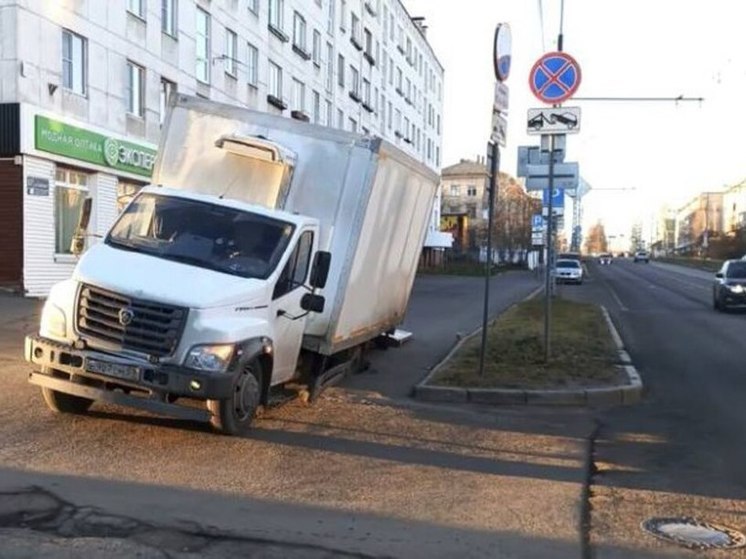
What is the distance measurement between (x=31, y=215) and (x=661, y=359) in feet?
48.3

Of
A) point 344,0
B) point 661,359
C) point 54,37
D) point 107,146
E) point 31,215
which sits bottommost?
point 661,359

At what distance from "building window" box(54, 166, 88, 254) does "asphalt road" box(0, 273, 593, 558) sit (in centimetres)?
1340

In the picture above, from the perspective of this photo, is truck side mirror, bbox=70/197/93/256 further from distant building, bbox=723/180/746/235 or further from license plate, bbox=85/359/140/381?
distant building, bbox=723/180/746/235

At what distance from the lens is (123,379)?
22.8 ft

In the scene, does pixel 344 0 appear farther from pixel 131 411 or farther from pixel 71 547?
pixel 71 547

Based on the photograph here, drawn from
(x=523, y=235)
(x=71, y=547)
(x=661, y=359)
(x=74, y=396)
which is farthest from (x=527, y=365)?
(x=523, y=235)

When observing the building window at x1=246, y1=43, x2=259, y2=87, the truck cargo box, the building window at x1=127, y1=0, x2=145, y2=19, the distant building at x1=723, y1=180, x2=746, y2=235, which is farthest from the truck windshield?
the distant building at x1=723, y1=180, x2=746, y2=235

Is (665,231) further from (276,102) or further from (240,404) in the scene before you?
(240,404)

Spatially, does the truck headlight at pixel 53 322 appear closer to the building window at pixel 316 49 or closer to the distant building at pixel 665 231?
the building window at pixel 316 49

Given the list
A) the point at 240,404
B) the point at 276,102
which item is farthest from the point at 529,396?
the point at 276,102

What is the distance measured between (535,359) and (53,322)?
22.8 feet

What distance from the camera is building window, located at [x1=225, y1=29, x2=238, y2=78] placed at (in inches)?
1268

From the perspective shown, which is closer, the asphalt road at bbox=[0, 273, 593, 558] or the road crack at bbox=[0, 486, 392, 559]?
the road crack at bbox=[0, 486, 392, 559]

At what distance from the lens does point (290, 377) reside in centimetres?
874
